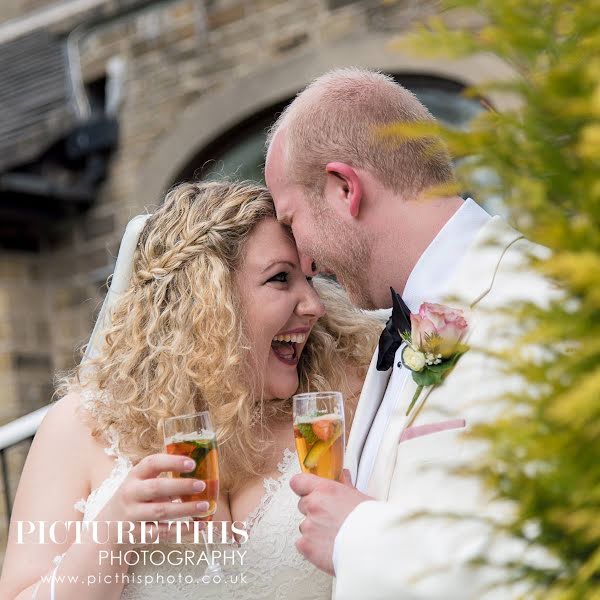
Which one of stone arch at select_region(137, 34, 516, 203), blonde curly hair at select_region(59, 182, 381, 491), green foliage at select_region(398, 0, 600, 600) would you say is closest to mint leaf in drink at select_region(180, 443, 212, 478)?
blonde curly hair at select_region(59, 182, 381, 491)

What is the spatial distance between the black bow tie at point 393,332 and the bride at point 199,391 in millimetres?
445

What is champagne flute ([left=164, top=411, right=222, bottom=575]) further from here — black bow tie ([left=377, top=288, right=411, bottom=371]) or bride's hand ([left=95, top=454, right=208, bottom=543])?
black bow tie ([left=377, top=288, right=411, bottom=371])

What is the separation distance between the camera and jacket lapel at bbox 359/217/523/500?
2582 mm

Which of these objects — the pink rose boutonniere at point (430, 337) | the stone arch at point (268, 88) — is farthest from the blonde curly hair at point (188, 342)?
the stone arch at point (268, 88)

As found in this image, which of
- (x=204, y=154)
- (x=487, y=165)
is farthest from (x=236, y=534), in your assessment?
(x=204, y=154)

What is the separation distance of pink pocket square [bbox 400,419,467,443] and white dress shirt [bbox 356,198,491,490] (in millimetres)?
225

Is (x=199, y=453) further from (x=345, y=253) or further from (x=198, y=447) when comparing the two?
(x=345, y=253)

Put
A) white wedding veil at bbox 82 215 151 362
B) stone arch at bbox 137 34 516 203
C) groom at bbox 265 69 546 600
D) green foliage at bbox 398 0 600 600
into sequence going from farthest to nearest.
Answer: stone arch at bbox 137 34 516 203, white wedding veil at bbox 82 215 151 362, groom at bbox 265 69 546 600, green foliage at bbox 398 0 600 600

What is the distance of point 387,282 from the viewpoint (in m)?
2.86

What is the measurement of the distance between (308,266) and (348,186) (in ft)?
1.32

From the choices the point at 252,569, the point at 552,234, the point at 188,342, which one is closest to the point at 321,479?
the point at 252,569

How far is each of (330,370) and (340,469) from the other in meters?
0.98

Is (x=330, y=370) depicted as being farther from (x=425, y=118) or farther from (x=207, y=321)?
(x=425, y=118)

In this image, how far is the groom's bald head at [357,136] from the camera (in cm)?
285
